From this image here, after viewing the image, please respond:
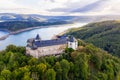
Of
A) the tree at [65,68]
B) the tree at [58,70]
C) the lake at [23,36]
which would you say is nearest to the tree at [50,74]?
the tree at [58,70]

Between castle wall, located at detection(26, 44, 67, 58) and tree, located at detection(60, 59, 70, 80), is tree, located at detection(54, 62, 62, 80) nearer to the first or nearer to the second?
tree, located at detection(60, 59, 70, 80)

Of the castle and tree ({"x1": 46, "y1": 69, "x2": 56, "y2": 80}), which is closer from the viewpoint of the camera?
tree ({"x1": 46, "y1": 69, "x2": 56, "y2": 80})

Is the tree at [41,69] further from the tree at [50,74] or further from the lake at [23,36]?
the lake at [23,36]

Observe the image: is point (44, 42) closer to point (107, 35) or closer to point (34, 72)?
point (34, 72)

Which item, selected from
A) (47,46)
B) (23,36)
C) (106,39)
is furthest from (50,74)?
(23,36)

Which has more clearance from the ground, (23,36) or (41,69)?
(41,69)

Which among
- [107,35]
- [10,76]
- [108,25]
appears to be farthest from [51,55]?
[108,25]

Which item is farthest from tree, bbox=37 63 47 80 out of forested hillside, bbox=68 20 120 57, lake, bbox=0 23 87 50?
forested hillside, bbox=68 20 120 57

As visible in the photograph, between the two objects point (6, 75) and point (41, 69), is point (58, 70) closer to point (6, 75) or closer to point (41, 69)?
point (41, 69)
